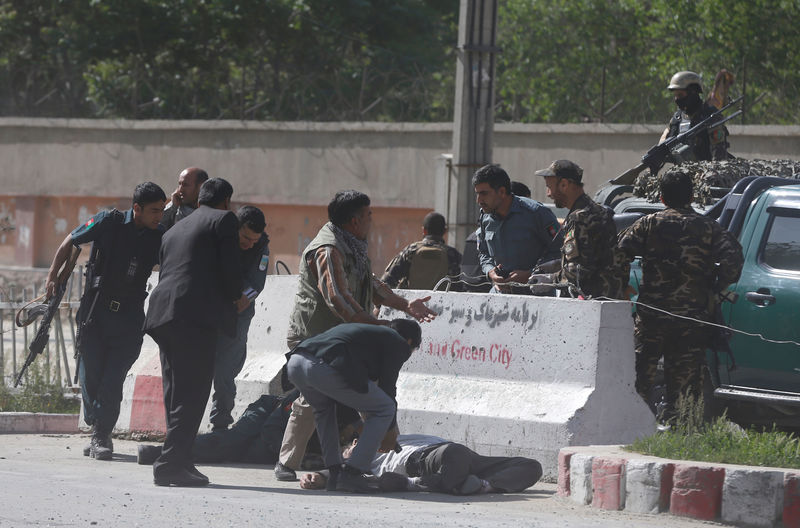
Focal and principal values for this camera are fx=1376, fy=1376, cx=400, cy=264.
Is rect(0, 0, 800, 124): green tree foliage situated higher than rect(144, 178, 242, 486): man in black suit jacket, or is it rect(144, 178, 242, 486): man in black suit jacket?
rect(0, 0, 800, 124): green tree foliage

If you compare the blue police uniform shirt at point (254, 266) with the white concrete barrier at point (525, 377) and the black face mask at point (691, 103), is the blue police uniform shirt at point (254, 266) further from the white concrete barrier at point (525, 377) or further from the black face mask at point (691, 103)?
the black face mask at point (691, 103)

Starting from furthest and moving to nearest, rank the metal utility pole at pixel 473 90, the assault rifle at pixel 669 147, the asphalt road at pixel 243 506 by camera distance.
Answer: the metal utility pole at pixel 473 90 → the assault rifle at pixel 669 147 → the asphalt road at pixel 243 506

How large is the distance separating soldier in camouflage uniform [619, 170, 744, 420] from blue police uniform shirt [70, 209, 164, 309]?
2998 millimetres

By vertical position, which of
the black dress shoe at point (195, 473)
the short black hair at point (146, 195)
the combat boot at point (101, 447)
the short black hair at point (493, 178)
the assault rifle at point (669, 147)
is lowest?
the combat boot at point (101, 447)

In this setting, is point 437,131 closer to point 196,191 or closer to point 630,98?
point 630,98

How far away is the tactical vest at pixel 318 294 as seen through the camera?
7.48 metres

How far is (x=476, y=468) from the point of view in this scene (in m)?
7.41

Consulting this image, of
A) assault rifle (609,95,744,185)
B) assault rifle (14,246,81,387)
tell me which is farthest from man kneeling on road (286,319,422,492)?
assault rifle (609,95,744,185)

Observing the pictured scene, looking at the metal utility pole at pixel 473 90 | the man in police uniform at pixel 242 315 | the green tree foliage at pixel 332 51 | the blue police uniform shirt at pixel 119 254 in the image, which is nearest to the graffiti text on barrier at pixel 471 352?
the man in police uniform at pixel 242 315

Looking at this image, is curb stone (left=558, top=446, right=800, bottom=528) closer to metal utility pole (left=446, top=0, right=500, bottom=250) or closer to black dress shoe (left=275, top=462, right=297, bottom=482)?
black dress shoe (left=275, top=462, right=297, bottom=482)

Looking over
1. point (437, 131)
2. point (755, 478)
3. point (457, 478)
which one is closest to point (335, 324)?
point (457, 478)

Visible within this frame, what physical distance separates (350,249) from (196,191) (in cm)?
200

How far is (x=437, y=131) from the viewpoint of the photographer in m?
19.5

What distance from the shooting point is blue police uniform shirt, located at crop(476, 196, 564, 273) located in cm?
887
